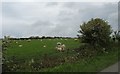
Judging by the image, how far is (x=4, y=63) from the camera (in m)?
17.7

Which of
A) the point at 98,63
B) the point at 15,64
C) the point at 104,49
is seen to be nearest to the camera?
the point at 15,64

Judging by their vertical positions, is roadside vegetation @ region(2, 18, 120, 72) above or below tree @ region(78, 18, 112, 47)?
below

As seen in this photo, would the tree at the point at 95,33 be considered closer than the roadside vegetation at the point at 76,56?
No

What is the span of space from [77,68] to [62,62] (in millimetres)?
2855

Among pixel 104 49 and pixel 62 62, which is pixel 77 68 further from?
pixel 104 49

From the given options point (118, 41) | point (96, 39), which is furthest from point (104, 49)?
point (118, 41)

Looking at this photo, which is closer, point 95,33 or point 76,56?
point 76,56

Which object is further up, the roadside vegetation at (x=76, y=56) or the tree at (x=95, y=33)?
the tree at (x=95, y=33)

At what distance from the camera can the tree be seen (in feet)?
96.0

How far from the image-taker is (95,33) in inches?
1158

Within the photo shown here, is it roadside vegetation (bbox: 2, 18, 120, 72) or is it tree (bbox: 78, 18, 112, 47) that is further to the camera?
tree (bbox: 78, 18, 112, 47)

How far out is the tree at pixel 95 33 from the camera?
2927 centimetres

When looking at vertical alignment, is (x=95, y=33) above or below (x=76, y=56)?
above

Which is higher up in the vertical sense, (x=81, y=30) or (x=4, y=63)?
(x=81, y=30)
